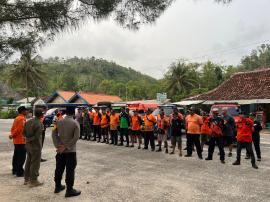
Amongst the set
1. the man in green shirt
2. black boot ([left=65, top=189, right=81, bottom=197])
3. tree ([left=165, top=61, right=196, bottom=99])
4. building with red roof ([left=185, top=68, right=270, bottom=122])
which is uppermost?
tree ([left=165, top=61, right=196, bottom=99])

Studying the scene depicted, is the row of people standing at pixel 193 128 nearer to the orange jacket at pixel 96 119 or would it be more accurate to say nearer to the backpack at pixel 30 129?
the orange jacket at pixel 96 119

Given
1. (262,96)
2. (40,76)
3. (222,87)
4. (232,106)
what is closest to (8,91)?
(40,76)

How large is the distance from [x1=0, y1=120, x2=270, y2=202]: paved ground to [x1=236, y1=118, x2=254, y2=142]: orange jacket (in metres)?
0.83

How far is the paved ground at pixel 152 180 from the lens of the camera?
6.72 meters

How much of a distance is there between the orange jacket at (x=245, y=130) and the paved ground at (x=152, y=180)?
0.83 meters

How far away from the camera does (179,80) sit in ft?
181

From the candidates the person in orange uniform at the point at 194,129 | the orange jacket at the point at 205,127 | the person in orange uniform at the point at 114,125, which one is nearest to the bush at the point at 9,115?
the person in orange uniform at the point at 114,125

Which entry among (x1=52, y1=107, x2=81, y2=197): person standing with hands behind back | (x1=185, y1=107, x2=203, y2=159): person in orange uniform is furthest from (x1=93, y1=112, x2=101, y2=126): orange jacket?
(x1=52, y1=107, x2=81, y2=197): person standing with hands behind back

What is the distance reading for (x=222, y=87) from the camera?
3100 centimetres

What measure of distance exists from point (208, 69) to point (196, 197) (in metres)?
54.5

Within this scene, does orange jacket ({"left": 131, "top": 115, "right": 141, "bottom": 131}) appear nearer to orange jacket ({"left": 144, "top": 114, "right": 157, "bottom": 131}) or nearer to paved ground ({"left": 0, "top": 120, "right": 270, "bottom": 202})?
orange jacket ({"left": 144, "top": 114, "right": 157, "bottom": 131})

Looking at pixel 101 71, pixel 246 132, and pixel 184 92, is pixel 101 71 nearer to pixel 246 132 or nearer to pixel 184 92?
pixel 184 92

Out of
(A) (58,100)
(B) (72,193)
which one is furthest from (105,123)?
(A) (58,100)

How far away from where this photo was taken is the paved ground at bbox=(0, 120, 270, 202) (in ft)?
22.0
